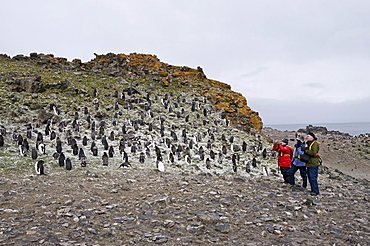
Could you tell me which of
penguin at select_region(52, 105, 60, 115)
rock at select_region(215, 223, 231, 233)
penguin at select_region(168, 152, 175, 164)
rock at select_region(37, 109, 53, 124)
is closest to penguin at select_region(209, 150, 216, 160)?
penguin at select_region(168, 152, 175, 164)

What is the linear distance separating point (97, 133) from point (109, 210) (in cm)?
990

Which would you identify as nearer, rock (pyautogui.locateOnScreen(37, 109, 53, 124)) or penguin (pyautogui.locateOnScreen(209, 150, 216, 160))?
penguin (pyautogui.locateOnScreen(209, 150, 216, 160))

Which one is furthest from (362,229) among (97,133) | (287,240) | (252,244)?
(97,133)

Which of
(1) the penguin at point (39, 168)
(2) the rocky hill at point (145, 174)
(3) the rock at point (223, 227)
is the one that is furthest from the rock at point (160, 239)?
(1) the penguin at point (39, 168)

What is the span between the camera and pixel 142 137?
58.6 ft

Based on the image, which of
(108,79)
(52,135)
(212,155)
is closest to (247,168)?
(212,155)

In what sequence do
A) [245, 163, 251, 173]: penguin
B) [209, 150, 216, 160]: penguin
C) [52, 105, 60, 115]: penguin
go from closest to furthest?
[245, 163, 251, 173]: penguin, [209, 150, 216, 160]: penguin, [52, 105, 60, 115]: penguin

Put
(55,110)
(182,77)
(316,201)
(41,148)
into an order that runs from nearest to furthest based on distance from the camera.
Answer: (316,201)
(41,148)
(55,110)
(182,77)

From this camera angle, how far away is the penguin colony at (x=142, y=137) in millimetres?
14238

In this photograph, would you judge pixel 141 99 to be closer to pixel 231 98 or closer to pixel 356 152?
pixel 231 98

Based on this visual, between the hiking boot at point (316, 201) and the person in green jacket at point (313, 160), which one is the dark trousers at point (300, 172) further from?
the hiking boot at point (316, 201)

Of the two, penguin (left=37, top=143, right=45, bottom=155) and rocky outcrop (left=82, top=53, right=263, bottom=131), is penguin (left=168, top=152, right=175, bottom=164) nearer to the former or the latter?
penguin (left=37, top=143, right=45, bottom=155)

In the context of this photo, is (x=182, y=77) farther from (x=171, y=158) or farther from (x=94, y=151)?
(x=94, y=151)

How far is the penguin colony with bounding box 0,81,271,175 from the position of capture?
14.2m
